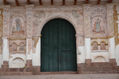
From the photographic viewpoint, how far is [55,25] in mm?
13641

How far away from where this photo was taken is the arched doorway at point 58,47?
13.2m

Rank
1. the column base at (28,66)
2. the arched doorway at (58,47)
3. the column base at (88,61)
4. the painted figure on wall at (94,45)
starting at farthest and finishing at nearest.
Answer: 1. the arched doorway at (58,47)
2. the painted figure on wall at (94,45)
3. the column base at (88,61)
4. the column base at (28,66)

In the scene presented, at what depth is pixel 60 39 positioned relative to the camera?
13461 millimetres

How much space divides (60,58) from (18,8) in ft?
13.6

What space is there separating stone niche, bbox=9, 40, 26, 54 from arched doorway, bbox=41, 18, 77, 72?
123 cm

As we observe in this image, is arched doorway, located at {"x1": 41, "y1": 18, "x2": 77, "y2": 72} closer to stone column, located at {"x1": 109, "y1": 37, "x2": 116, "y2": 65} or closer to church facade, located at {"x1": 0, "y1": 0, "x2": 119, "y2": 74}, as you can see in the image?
church facade, located at {"x1": 0, "y1": 0, "x2": 119, "y2": 74}

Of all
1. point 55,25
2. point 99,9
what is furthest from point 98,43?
point 55,25

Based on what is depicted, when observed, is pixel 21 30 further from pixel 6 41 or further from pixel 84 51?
pixel 84 51

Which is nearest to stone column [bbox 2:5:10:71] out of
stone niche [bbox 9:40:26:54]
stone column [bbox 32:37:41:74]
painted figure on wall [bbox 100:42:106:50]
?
stone niche [bbox 9:40:26:54]

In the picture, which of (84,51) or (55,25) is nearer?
(84,51)

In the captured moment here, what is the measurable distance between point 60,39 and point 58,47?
0.53 metres

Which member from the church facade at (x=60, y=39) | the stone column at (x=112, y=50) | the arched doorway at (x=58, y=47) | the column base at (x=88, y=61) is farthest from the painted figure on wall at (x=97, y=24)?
the column base at (x=88, y=61)

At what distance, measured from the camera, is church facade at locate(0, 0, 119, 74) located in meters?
12.6

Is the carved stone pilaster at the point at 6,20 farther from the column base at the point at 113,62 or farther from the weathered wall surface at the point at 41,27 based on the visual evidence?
the column base at the point at 113,62
